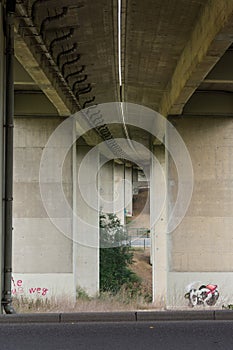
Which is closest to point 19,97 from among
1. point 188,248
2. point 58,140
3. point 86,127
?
point 58,140

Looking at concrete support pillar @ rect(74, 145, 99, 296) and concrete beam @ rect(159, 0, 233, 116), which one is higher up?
concrete beam @ rect(159, 0, 233, 116)

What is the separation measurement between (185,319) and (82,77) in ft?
35.7

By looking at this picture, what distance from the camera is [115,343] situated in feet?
22.9

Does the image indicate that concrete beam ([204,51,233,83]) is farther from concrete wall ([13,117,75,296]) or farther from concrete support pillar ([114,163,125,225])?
concrete support pillar ([114,163,125,225])

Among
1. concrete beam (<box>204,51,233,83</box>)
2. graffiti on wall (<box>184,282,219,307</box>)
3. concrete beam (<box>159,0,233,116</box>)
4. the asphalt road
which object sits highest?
concrete beam (<box>204,51,233,83</box>)

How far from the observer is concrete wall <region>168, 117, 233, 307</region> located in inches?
852

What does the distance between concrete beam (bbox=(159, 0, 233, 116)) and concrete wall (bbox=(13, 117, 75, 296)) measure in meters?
5.86

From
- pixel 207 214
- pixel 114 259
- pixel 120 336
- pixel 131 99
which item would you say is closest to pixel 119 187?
pixel 114 259

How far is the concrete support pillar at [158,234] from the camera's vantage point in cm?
3080

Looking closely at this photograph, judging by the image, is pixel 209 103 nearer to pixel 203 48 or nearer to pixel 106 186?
pixel 203 48

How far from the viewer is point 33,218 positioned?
22312 millimetres

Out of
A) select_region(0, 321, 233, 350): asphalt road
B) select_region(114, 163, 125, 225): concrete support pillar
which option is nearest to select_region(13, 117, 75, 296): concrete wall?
select_region(0, 321, 233, 350): asphalt road

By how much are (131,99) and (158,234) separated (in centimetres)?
1049

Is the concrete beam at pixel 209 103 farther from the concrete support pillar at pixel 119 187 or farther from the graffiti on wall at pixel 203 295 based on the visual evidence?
the concrete support pillar at pixel 119 187
